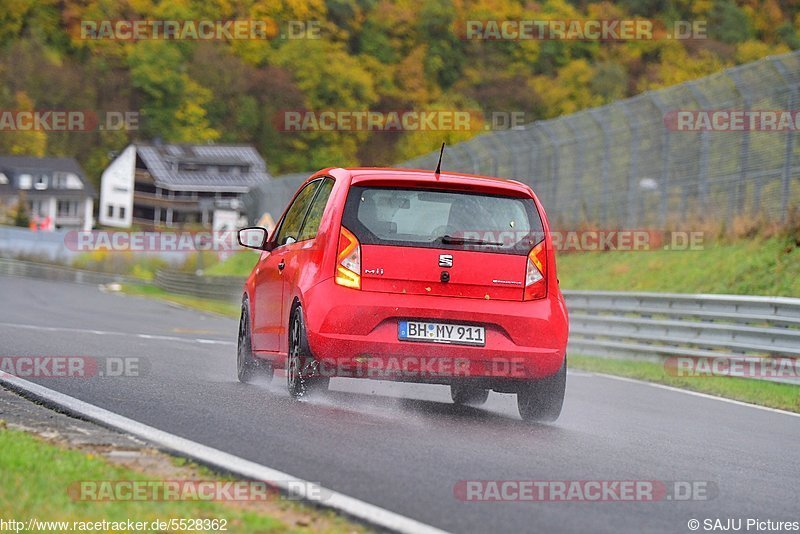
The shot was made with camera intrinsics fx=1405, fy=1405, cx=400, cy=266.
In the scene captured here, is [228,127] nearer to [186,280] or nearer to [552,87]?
[552,87]

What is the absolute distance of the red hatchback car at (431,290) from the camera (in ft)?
29.4

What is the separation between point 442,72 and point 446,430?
390 ft

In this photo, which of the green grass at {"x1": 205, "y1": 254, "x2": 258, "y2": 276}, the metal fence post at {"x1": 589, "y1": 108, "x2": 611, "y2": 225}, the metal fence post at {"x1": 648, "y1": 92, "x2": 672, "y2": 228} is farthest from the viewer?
the green grass at {"x1": 205, "y1": 254, "x2": 258, "y2": 276}

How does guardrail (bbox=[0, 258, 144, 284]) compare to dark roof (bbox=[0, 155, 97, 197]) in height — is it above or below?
below

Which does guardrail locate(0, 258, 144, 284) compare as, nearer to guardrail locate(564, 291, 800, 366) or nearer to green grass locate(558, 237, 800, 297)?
green grass locate(558, 237, 800, 297)

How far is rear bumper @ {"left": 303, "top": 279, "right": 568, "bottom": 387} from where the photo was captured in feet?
29.3

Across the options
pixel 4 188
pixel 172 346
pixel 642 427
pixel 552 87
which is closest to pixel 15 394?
pixel 642 427

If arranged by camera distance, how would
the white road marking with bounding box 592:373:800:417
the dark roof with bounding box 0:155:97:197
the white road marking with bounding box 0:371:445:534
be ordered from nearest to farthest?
the white road marking with bounding box 0:371:445:534 → the white road marking with bounding box 592:373:800:417 → the dark roof with bounding box 0:155:97:197

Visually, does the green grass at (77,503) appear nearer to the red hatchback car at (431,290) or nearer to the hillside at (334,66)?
the red hatchback car at (431,290)

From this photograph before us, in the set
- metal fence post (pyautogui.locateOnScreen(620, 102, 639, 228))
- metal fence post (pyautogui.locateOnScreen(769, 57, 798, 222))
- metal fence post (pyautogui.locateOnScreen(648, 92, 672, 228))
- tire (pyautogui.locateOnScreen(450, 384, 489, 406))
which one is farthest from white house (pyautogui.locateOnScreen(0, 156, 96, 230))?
tire (pyautogui.locateOnScreen(450, 384, 489, 406))

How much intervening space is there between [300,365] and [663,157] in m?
16.7

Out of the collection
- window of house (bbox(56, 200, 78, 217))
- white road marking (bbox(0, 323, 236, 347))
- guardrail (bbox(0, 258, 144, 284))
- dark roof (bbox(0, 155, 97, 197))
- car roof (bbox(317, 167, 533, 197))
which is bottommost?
guardrail (bbox(0, 258, 144, 284))

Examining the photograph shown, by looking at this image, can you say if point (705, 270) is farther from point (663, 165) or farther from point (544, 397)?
point (544, 397)

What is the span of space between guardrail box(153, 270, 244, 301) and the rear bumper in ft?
95.4
